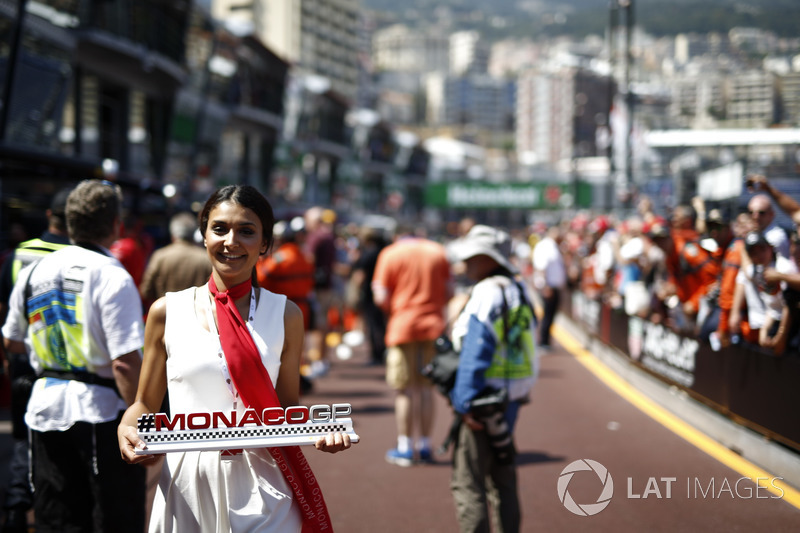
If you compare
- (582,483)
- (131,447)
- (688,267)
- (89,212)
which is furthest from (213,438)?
(688,267)

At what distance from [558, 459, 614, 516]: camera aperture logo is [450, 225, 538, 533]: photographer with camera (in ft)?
4.25

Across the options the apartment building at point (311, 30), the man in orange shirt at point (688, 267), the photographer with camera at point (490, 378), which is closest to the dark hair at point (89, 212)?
the photographer with camera at point (490, 378)

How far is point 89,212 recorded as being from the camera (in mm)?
3955

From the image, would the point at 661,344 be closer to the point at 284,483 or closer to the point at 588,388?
the point at 588,388

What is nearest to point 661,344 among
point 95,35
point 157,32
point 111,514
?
point 111,514

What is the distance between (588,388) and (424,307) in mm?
4255

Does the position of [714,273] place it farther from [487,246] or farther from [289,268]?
[487,246]

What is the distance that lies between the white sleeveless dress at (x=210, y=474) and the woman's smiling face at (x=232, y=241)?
0.64 ft

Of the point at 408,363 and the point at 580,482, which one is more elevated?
the point at 408,363

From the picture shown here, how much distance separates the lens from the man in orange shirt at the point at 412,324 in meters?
7.33

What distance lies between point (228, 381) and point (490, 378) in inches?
80.0

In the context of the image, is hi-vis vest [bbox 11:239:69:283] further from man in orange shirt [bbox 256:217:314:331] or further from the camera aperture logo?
man in orange shirt [bbox 256:217:314:331]

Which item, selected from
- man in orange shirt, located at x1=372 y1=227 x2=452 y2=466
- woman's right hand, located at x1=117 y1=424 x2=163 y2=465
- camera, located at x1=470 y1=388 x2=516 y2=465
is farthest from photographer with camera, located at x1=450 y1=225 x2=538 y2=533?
man in orange shirt, located at x1=372 y1=227 x2=452 y2=466

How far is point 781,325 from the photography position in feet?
21.5
